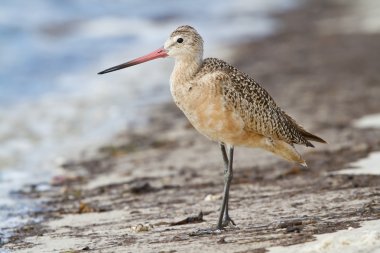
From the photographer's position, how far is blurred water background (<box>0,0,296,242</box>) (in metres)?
11.0

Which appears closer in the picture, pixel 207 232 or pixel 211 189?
pixel 207 232

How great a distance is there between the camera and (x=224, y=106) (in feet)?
21.4

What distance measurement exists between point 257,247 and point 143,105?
851 centimetres

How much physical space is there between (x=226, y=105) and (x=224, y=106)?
0.02 meters

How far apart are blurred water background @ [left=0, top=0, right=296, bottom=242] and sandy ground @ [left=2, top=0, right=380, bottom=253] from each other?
0.51 metres

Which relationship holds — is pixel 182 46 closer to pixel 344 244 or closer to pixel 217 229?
pixel 217 229

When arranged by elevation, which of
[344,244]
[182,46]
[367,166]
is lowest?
[344,244]

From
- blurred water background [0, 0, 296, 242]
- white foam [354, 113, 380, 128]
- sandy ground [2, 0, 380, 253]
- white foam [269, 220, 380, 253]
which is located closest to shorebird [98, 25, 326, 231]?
sandy ground [2, 0, 380, 253]

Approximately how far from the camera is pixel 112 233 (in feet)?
21.4

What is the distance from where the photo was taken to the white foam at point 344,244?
5105mm

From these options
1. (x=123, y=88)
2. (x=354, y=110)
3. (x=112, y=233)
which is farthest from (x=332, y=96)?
(x=112, y=233)

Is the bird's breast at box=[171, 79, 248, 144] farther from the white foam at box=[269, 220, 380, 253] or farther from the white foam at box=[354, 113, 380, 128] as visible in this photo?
the white foam at box=[354, 113, 380, 128]

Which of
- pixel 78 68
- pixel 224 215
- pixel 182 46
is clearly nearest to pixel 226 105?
pixel 182 46

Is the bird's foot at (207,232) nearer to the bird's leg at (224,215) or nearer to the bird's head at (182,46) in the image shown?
the bird's leg at (224,215)
